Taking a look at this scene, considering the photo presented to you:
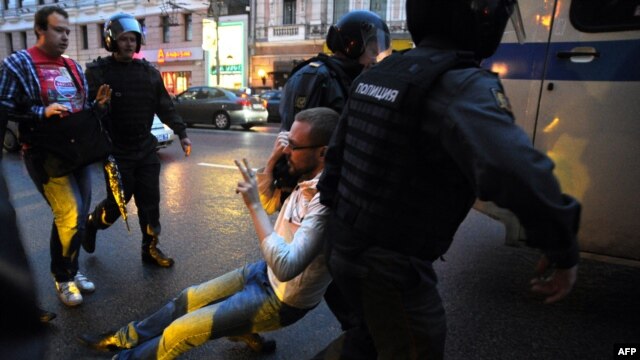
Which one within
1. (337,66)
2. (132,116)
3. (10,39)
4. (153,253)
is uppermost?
(10,39)

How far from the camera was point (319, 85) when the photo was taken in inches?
105

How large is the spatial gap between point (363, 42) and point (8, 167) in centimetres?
792

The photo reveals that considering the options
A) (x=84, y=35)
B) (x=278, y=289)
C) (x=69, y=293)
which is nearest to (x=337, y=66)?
(x=278, y=289)

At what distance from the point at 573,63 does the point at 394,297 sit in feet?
7.56

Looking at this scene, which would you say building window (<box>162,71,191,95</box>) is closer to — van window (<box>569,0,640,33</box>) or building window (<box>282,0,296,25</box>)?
building window (<box>282,0,296,25</box>)

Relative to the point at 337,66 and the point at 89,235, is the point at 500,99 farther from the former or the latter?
the point at 89,235

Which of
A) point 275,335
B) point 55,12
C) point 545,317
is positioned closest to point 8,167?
point 55,12

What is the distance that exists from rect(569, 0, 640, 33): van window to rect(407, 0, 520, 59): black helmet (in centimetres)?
181

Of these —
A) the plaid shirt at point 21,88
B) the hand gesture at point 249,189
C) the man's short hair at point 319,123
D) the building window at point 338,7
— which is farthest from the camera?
the building window at point 338,7

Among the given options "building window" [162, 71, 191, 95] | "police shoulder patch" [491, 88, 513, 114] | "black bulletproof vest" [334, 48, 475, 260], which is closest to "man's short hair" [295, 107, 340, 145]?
"black bulletproof vest" [334, 48, 475, 260]

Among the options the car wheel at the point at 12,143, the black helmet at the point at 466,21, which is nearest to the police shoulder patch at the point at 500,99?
the black helmet at the point at 466,21

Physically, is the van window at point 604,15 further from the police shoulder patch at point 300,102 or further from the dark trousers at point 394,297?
the dark trousers at point 394,297

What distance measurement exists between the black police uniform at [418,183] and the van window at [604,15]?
2.02 meters

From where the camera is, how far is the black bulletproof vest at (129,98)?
3546 mm
